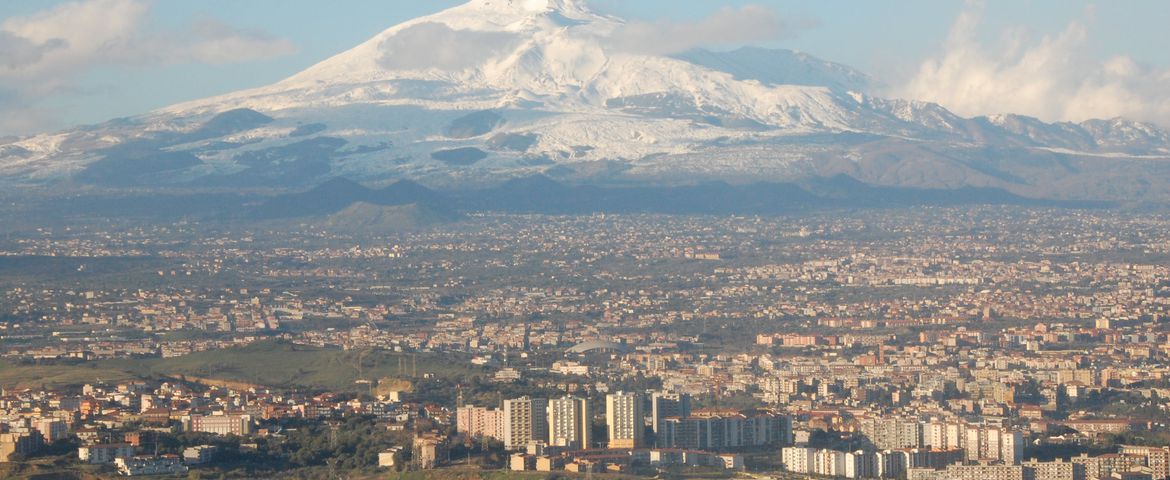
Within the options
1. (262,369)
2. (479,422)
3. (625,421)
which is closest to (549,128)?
(262,369)

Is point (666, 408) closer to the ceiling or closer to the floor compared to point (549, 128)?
closer to the floor

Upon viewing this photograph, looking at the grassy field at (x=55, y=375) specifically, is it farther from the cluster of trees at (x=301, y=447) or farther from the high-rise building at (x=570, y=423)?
the high-rise building at (x=570, y=423)

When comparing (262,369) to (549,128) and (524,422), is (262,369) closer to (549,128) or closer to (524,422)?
(524,422)

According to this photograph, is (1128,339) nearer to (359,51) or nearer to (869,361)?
(869,361)

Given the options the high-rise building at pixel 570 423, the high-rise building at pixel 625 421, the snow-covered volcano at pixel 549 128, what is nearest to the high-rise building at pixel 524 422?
the high-rise building at pixel 570 423

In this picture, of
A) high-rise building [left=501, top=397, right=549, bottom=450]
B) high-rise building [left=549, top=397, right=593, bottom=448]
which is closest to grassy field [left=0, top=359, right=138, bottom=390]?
high-rise building [left=501, top=397, right=549, bottom=450]

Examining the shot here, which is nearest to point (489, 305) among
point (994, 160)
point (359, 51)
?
point (994, 160)

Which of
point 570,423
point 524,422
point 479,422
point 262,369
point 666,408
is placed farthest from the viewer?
point 262,369
